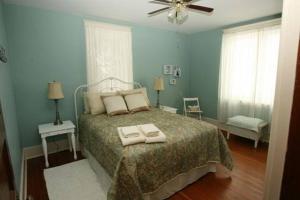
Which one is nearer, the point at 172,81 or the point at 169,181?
the point at 169,181

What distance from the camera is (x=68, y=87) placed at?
10.2ft

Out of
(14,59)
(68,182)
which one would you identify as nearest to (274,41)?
(68,182)

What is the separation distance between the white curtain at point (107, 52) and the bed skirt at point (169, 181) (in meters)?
1.56

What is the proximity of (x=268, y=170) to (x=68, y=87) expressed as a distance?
310 centimetres

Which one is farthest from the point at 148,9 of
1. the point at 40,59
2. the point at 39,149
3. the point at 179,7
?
the point at 39,149

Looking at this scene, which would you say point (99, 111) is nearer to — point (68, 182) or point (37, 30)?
point (68, 182)

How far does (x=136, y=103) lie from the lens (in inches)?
128

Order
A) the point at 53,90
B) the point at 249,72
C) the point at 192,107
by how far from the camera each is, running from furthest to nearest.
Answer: the point at 192,107 → the point at 249,72 → the point at 53,90

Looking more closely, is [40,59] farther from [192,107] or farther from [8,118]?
[192,107]

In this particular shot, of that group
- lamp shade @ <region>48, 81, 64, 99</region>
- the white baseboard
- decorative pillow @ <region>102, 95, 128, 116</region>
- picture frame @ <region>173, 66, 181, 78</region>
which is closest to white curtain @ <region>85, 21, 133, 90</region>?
decorative pillow @ <region>102, 95, 128, 116</region>

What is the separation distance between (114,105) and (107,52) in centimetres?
110

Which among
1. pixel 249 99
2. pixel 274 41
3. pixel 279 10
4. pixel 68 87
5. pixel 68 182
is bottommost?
pixel 68 182

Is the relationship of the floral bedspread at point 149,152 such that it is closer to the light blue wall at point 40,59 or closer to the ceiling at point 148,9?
the light blue wall at point 40,59

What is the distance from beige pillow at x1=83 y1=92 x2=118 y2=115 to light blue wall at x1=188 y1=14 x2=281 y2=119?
2643 mm
